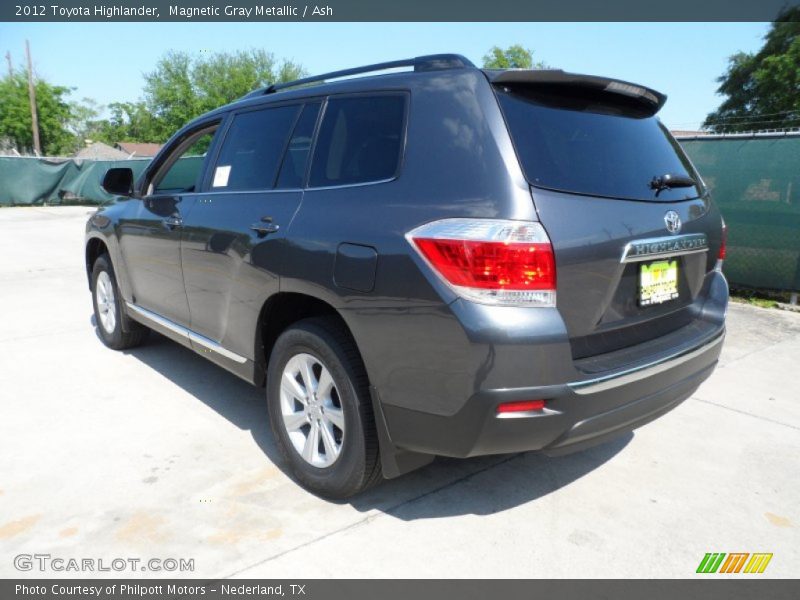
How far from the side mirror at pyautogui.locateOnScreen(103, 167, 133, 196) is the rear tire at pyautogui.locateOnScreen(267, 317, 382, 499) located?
2.35 meters

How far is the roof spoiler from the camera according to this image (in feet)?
8.02

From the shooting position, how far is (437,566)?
245cm

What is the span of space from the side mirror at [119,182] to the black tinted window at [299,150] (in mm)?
1933

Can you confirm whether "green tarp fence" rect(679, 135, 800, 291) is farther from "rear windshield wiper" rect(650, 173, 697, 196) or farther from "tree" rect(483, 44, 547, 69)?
"tree" rect(483, 44, 547, 69)

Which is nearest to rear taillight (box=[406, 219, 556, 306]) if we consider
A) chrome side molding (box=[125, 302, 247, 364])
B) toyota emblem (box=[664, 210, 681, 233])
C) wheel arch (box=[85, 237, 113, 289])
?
toyota emblem (box=[664, 210, 681, 233])

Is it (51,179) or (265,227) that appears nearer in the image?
(265,227)

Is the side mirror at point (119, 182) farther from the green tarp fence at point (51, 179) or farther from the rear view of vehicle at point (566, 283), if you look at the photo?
the green tarp fence at point (51, 179)

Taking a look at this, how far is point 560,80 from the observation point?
99.1 inches

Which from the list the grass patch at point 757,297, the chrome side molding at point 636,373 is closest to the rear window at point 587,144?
the chrome side molding at point 636,373

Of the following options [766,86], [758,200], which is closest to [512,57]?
[766,86]

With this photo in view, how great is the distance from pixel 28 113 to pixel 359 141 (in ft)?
150

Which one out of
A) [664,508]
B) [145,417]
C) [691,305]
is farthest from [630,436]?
[145,417]

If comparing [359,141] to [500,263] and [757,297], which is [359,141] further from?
[757,297]

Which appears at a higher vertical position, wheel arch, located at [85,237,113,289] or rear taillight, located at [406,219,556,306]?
rear taillight, located at [406,219,556,306]
